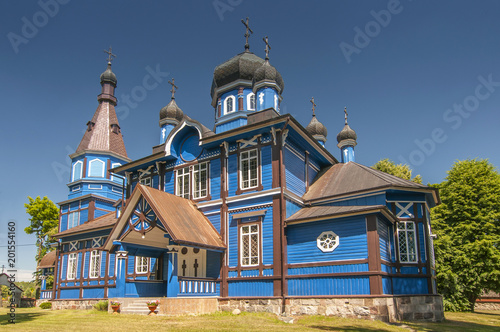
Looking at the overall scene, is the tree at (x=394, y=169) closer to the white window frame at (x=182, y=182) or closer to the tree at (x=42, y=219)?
the white window frame at (x=182, y=182)

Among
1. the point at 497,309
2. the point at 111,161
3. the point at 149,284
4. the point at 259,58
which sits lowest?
the point at 497,309

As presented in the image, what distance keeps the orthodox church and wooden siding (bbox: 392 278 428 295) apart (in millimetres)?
38

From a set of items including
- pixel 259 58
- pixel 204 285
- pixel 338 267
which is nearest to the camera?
pixel 338 267

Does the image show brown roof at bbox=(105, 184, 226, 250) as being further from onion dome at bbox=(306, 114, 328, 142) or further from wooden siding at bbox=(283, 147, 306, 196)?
onion dome at bbox=(306, 114, 328, 142)

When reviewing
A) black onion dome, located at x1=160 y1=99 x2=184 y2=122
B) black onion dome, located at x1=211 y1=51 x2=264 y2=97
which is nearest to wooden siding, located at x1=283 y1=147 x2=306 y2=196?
black onion dome, located at x1=211 y1=51 x2=264 y2=97

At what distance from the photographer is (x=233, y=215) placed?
18.2 metres

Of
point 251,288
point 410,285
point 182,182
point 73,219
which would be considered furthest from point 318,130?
point 73,219

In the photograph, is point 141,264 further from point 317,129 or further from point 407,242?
point 317,129

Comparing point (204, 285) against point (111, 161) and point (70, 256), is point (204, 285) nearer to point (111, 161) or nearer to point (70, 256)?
point (70, 256)

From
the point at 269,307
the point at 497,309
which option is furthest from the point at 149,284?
the point at 497,309

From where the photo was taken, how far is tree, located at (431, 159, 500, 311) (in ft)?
75.1

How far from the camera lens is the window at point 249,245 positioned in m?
17.2

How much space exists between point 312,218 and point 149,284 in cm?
790

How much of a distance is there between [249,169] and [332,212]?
4073 millimetres
